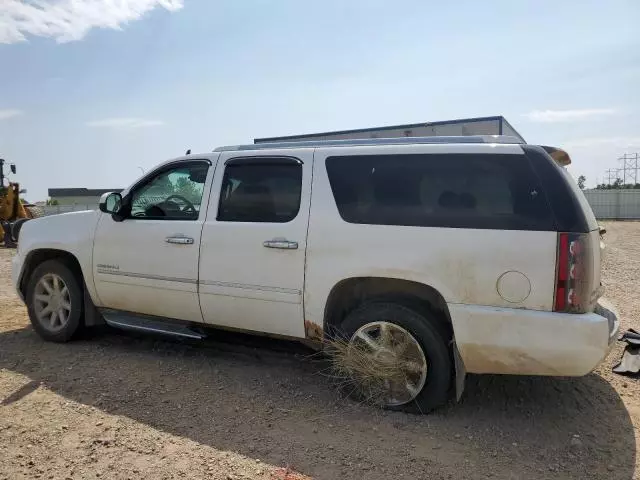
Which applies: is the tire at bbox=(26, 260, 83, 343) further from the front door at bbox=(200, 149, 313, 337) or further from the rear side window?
the rear side window

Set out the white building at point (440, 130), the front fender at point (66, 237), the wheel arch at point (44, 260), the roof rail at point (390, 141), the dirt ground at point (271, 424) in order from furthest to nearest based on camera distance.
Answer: the white building at point (440, 130) < the wheel arch at point (44, 260) < the front fender at point (66, 237) < the roof rail at point (390, 141) < the dirt ground at point (271, 424)

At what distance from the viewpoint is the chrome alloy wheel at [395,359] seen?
12.3 feet

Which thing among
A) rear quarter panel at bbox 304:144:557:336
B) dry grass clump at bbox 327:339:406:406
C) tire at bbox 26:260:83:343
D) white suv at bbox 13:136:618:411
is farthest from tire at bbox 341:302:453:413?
tire at bbox 26:260:83:343

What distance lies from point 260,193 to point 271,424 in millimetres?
1822

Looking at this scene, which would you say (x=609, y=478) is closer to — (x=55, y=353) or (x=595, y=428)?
(x=595, y=428)

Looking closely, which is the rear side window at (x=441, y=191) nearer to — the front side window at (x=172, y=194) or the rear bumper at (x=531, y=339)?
the rear bumper at (x=531, y=339)

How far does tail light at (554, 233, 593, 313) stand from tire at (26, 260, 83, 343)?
4425mm

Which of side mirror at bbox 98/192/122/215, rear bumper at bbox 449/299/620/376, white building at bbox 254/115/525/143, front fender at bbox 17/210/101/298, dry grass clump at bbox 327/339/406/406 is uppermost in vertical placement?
white building at bbox 254/115/525/143

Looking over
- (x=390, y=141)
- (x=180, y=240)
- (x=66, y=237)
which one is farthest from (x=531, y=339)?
(x=66, y=237)

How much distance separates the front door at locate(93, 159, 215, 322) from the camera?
182 inches

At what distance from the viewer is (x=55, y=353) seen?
5.17 metres

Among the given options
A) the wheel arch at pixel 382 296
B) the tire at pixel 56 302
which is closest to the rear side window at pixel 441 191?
the wheel arch at pixel 382 296

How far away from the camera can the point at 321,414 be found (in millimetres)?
3877

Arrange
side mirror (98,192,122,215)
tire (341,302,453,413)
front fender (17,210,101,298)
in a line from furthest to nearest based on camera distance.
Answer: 1. front fender (17,210,101,298)
2. side mirror (98,192,122,215)
3. tire (341,302,453,413)
